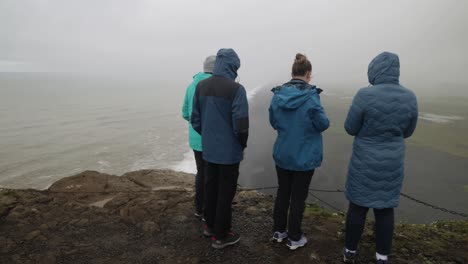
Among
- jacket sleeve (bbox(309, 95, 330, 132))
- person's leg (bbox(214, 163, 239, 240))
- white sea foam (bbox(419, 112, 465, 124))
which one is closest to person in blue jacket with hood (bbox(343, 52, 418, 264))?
jacket sleeve (bbox(309, 95, 330, 132))

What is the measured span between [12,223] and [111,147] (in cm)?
2108

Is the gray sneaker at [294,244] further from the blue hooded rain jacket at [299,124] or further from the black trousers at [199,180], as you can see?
the black trousers at [199,180]

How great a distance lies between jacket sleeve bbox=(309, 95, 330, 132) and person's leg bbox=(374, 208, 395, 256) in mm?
1302

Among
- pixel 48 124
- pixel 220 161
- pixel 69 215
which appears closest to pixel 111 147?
pixel 48 124

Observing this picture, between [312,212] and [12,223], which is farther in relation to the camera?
[312,212]

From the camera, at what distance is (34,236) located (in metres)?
4.68

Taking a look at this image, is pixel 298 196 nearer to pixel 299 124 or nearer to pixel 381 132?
pixel 299 124

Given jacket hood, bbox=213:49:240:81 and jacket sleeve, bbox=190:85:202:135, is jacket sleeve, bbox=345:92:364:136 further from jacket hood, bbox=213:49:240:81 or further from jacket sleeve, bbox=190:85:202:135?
jacket sleeve, bbox=190:85:202:135

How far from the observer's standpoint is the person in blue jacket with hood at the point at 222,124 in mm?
3949

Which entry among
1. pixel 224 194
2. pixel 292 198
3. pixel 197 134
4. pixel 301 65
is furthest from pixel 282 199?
pixel 301 65

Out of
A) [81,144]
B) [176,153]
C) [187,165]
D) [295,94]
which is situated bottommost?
[81,144]

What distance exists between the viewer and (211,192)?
4.43 meters

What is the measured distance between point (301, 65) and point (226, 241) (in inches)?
108

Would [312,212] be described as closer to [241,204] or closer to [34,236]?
[241,204]
